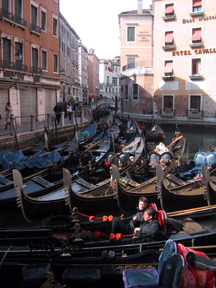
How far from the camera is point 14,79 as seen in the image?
9.80 metres

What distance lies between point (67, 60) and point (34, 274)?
20.0 metres

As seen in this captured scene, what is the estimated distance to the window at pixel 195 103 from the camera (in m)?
15.4

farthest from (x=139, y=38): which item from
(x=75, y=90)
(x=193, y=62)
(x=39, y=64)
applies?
(x=39, y=64)

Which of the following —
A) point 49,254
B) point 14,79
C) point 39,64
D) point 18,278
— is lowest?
point 18,278

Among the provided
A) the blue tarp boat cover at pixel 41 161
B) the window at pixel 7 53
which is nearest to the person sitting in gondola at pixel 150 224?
the blue tarp boat cover at pixel 41 161

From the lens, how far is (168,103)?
16219 millimetres

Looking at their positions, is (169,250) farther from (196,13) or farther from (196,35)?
(196,13)

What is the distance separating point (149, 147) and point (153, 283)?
21.5ft

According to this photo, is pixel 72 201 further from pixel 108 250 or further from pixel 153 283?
pixel 153 283

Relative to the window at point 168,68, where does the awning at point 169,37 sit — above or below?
above

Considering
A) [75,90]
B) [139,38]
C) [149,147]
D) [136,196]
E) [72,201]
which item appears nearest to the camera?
[72,201]

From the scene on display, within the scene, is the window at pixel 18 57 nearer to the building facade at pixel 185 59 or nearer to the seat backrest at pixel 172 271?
the building facade at pixel 185 59

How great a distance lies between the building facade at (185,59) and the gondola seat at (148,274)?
1355 centimetres

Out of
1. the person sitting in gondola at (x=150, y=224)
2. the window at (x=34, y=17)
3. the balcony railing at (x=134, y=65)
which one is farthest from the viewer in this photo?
the balcony railing at (x=134, y=65)
